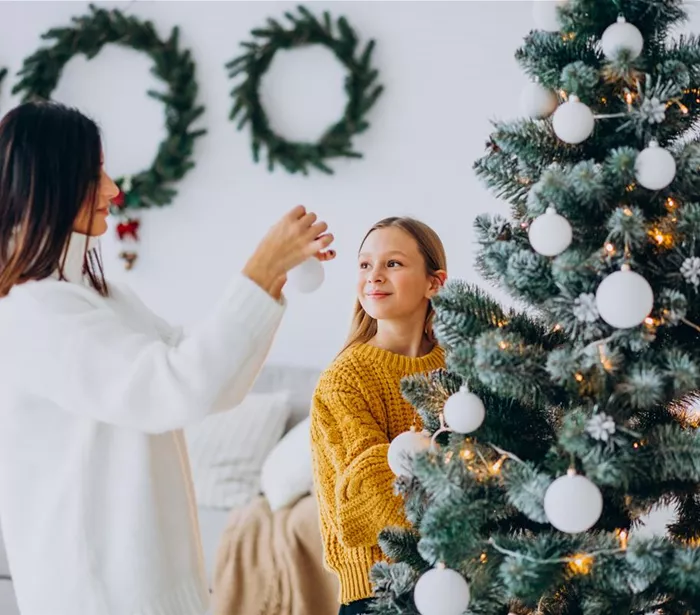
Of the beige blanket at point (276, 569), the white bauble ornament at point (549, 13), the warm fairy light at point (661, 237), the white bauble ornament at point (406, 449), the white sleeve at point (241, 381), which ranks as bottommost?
the beige blanket at point (276, 569)

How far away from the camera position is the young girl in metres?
1.38

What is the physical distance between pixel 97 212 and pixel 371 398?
521mm

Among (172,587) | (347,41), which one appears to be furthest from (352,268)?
(172,587)

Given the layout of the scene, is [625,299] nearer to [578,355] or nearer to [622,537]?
[578,355]

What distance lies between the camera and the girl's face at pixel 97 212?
1255mm

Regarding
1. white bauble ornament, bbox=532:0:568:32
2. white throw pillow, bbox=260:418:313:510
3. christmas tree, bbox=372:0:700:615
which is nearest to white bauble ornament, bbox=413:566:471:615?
christmas tree, bbox=372:0:700:615

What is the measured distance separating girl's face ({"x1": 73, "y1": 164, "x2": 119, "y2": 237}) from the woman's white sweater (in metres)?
0.02

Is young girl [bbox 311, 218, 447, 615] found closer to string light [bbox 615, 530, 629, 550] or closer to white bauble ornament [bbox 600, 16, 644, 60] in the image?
string light [bbox 615, 530, 629, 550]

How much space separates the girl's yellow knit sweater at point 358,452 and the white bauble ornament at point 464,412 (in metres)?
0.31

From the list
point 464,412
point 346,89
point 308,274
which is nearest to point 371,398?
point 308,274

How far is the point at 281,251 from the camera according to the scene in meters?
1.19

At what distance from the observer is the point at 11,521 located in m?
1.24

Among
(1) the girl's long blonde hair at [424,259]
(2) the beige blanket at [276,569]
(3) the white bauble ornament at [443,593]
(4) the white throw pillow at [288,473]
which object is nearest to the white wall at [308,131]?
(4) the white throw pillow at [288,473]

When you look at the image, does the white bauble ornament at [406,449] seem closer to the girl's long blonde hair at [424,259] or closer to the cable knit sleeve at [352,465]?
the cable knit sleeve at [352,465]
